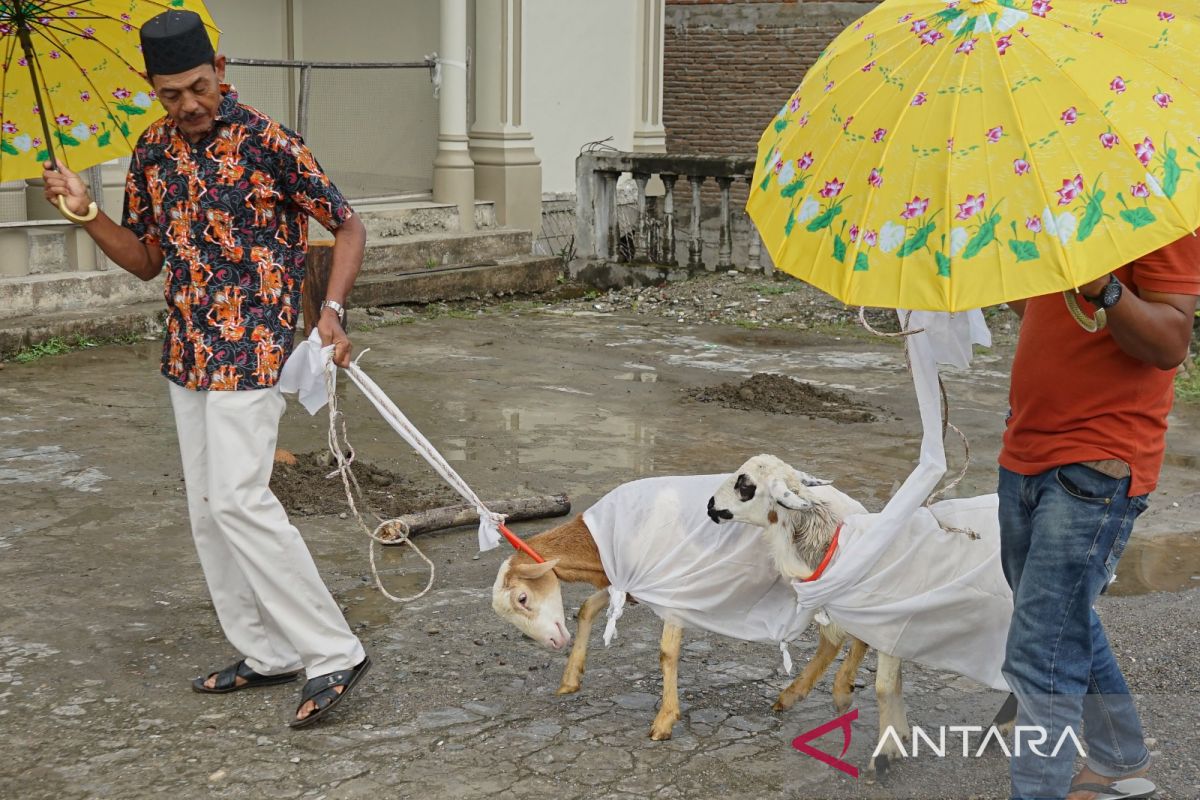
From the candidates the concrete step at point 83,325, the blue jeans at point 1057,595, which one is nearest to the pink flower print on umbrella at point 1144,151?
the blue jeans at point 1057,595

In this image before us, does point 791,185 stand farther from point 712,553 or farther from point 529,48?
point 529,48

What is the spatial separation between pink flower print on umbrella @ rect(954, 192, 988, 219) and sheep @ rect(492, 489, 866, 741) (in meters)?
1.60

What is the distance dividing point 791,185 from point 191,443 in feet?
6.93

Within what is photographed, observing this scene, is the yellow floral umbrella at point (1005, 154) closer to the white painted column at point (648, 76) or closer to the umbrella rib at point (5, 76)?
the umbrella rib at point (5, 76)

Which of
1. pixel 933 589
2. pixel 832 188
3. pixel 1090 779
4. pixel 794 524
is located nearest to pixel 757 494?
pixel 794 524

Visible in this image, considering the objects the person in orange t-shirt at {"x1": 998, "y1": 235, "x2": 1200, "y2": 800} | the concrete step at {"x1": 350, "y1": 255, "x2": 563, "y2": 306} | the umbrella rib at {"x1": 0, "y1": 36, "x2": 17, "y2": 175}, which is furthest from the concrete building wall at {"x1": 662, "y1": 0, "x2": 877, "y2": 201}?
the person in orange t-shirt at {"x1": 998, "y1": 235, "x2": 1200, "y2": 800}

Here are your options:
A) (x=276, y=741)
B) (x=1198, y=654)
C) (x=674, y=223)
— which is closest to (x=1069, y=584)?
(x=1198, y=654)

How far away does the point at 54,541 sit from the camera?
246 inches

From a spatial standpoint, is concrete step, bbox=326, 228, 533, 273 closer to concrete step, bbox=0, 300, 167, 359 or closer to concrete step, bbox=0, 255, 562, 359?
concrete step, bbox=0, 255, 562, 359

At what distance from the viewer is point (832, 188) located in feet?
11.5

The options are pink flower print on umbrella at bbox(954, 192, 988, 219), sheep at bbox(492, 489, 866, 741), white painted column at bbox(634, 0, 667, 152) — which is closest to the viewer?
pink flower print on umbrella at bbox(954, 192, 988, 219)

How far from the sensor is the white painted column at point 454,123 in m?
14.5

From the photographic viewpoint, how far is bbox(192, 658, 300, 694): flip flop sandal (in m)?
4.72

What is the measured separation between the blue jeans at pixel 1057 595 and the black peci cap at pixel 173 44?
2652mm
